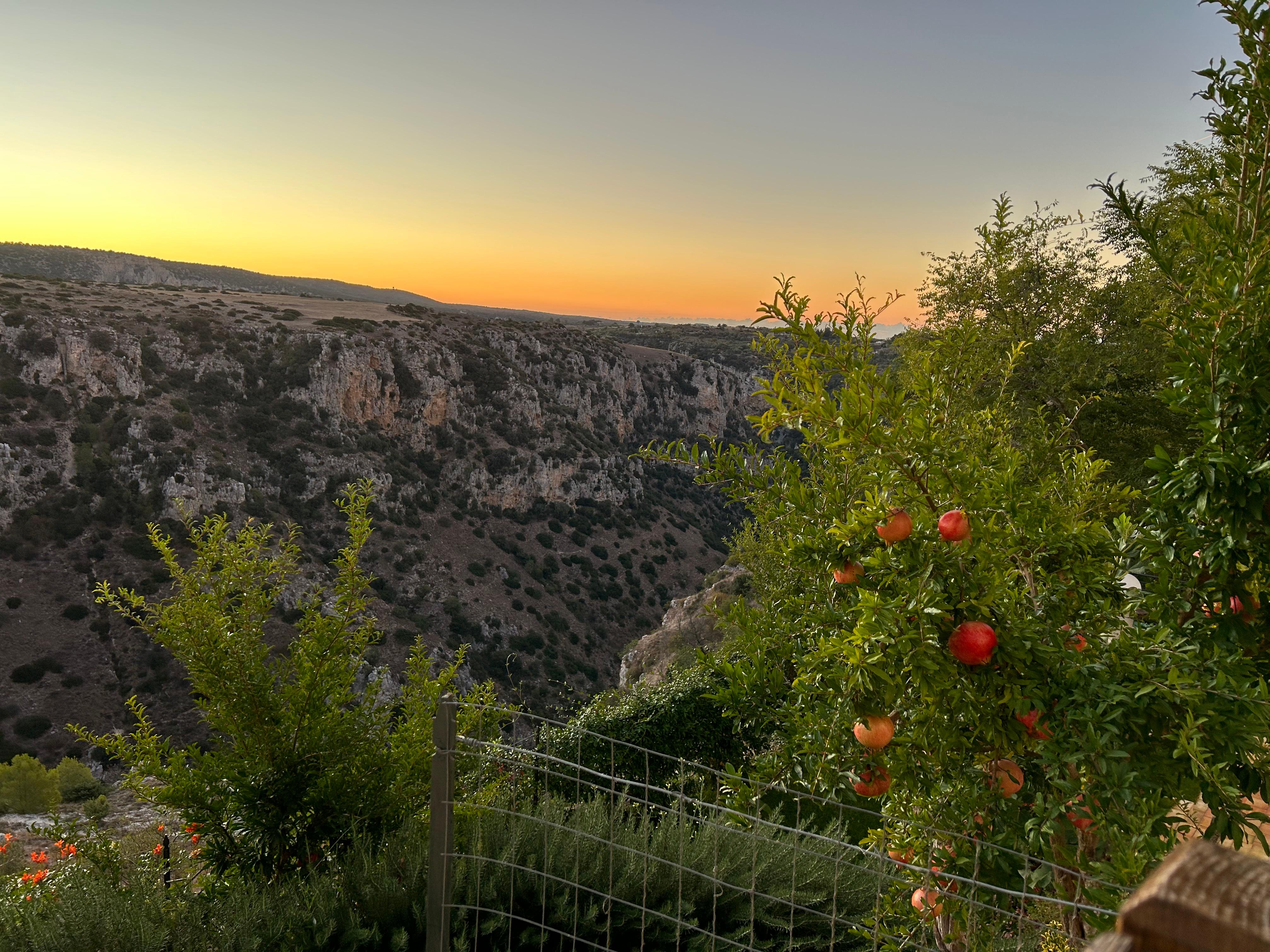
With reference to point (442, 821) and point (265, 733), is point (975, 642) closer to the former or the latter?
point (442, 821)

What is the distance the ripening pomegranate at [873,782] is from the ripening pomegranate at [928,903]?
0.25 metres

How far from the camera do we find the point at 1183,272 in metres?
1.83

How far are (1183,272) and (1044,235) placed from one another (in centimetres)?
1082

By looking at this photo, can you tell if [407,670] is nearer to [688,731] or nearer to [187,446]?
[688,731]

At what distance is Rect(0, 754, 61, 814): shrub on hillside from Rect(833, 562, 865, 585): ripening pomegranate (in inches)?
819

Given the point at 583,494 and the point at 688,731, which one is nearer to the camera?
the point at 688,731

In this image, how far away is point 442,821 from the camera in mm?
2453

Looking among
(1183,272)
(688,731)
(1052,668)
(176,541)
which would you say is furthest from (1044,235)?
(176,541)

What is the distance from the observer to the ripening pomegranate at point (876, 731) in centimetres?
174

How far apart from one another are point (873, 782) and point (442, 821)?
1.39 m

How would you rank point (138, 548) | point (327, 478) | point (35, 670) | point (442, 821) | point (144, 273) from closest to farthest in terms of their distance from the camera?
1. point (442, 821)
2. point (35, 670)
3. point (138, 548)
4. point (327, 478)
5. point (144, 273)

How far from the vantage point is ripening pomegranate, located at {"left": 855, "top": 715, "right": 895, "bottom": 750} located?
174 cm

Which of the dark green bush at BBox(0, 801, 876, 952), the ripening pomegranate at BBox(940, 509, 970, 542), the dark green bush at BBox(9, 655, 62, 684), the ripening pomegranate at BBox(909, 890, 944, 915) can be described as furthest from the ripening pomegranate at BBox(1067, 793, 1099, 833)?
the dark green bush at BBox(9, 655, 62, 684)

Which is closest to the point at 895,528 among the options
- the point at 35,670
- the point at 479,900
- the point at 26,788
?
the point at 479,900
